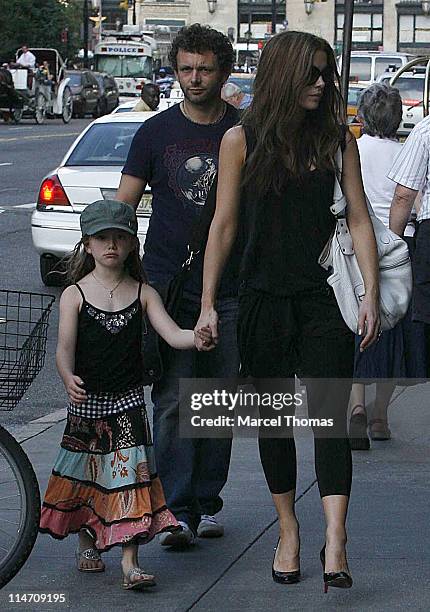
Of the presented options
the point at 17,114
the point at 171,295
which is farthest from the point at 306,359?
the point at 17,114

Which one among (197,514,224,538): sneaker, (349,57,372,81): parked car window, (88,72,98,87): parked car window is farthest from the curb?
(88,72,98,87): parked car window

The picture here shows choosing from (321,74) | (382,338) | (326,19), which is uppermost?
(326,19)

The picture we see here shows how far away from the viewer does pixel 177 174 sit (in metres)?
5.22

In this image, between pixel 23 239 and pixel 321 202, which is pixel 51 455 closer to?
pixel 321 202

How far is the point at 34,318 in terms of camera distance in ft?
30.9

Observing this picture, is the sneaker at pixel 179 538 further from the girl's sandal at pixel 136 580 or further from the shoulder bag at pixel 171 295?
the shoulder bag at pixel 171 295

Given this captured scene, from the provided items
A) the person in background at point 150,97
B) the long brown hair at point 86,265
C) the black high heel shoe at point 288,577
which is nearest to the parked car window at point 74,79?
the person in background at point 150,97

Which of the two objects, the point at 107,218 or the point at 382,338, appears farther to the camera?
the point at 382,338

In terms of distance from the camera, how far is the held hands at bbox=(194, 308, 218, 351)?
470 cm

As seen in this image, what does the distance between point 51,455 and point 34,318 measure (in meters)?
2.76

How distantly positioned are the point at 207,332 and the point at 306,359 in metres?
0.34

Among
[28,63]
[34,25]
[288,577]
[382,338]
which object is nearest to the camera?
[288,577]

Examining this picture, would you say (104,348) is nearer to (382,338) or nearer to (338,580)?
(338,580)

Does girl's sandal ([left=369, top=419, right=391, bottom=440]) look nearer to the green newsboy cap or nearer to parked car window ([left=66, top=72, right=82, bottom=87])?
the green newsboy cap
